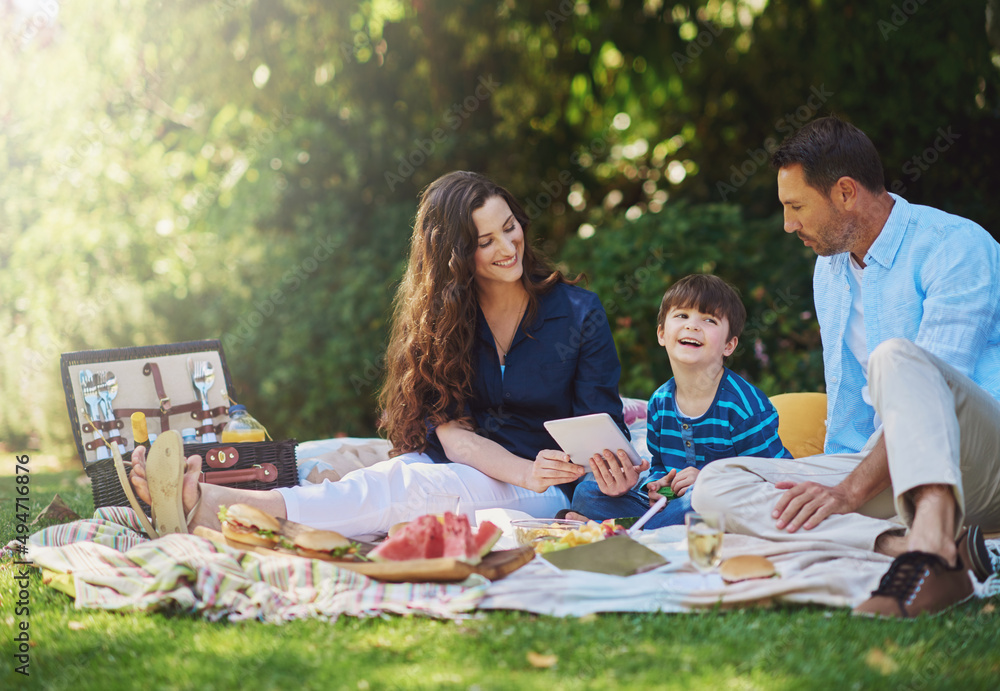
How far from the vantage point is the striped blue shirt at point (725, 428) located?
3514 mm

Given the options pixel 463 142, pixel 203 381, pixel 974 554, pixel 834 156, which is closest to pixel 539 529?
pixel 974 554

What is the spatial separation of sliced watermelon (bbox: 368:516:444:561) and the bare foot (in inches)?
34.0

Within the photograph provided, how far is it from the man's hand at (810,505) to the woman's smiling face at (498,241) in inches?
56.1

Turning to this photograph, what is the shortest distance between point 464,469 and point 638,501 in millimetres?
724

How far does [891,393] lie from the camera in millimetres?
2486

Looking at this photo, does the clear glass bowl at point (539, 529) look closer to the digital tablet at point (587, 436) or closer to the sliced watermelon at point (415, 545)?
the digital tablet at point (587, 436)

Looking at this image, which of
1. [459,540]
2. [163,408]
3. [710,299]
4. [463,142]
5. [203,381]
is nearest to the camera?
[459,540]

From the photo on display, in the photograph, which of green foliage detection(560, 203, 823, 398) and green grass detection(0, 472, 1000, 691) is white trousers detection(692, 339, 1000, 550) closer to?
green grass detection(0, 472, 1000, 691)

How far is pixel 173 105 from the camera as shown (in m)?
8.41

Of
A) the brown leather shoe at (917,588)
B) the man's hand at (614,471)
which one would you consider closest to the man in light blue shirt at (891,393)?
the brown leather shoe at (917,588)

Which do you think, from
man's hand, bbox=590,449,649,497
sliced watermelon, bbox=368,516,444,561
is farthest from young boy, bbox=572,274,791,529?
sliced watermelon, bbox=368,516,444,561

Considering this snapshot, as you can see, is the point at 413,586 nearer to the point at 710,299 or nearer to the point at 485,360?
the point at 485,360

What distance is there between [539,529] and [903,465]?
125 centimetres

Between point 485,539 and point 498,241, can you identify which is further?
point 498,241
